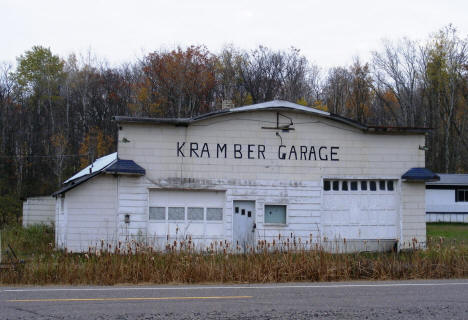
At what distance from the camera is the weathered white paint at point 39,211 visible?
3155 centimetres

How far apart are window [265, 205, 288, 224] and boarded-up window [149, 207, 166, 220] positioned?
3906 mm

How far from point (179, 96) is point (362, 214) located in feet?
96.9

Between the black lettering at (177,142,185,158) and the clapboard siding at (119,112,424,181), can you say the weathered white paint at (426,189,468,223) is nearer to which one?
the clapboard siding at (119,112,424,181)

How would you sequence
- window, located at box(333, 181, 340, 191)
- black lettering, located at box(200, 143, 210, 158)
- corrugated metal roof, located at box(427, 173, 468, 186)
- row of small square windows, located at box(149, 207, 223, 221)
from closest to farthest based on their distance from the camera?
row of small square windows, located at box(149, 207, 223, 221)
black lettering, located at box(200, 143, 210, 158)
window, located at box(333, 181, 340, 191)
corrugated metal roof, located at box(427, 173, 468, 186)

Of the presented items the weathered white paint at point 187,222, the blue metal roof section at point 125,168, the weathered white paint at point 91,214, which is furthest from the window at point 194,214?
the weathered white paint at point 91,214

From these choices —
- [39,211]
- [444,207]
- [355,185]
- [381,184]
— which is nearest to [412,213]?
[381,184]

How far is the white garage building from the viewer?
2083 centimetres

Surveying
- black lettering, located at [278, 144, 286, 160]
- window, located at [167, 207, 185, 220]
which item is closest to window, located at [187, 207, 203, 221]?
window, located at [167, 207, 185, 220]

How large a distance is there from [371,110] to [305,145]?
37.5 meters

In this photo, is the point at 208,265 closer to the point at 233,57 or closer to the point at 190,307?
the point at 190,307

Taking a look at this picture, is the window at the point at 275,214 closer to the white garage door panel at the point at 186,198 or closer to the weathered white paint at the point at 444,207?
the white garage door panel at the point at 186,198

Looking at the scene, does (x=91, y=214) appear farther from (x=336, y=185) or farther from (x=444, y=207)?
(x=444, y=207)

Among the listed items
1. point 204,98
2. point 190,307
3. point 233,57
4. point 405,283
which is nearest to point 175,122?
point 405,283

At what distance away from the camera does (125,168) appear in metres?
20.6
